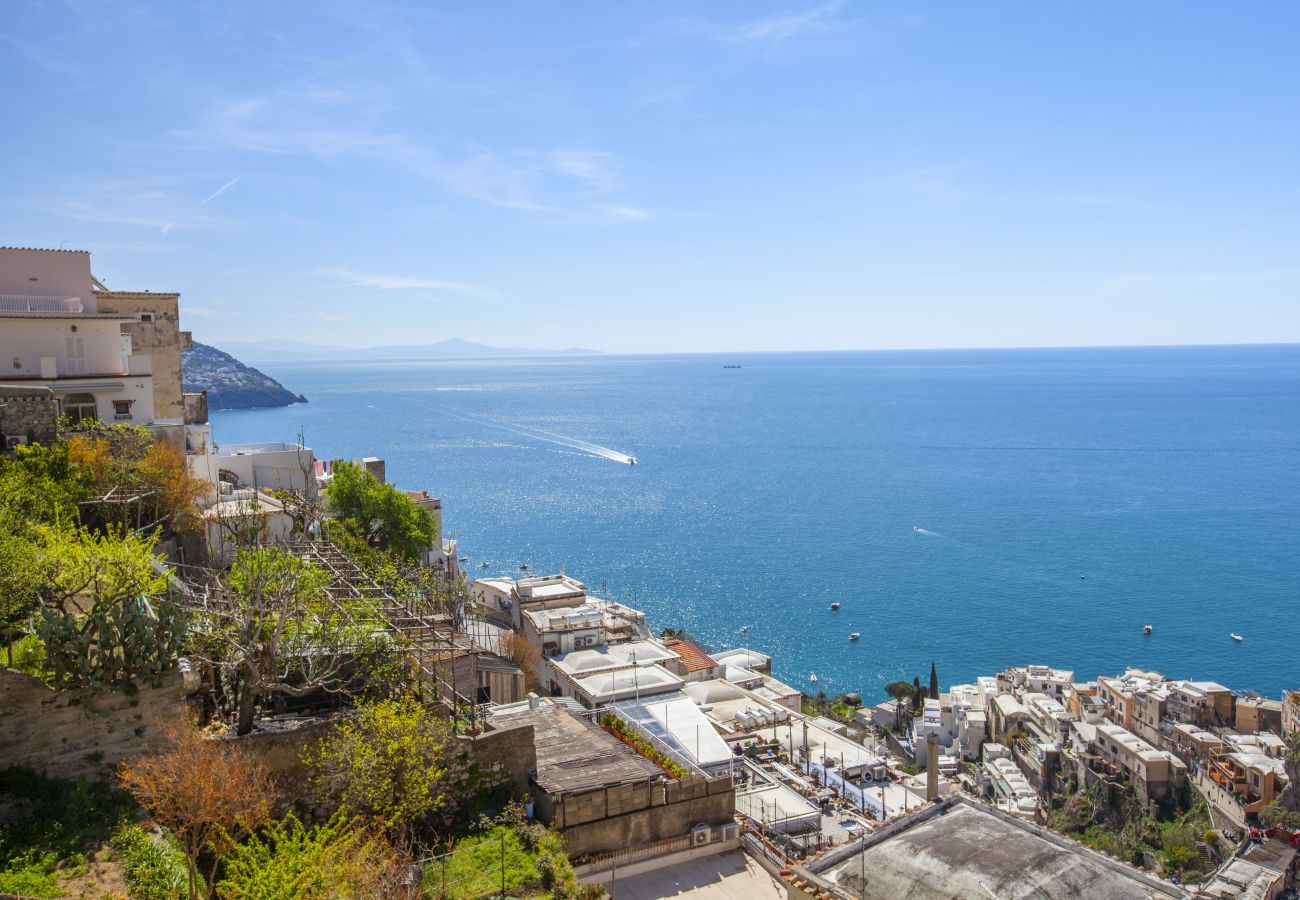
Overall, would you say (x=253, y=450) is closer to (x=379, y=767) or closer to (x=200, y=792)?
(x=379, y=767)

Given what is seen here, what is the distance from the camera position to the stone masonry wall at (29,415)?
2098cm

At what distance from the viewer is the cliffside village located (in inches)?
521

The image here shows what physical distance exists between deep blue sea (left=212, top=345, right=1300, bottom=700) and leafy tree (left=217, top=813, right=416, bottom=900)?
40.1 m

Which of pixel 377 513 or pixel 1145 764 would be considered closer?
pixel 377 513

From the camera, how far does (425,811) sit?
513 inches

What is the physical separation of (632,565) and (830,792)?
43.3 meters

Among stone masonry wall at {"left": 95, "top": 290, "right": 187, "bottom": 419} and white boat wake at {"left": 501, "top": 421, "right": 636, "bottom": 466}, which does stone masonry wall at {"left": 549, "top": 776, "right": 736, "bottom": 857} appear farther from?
white boat wake at {"left": 501, "top": 421, "right": 636, "bottom": 466}

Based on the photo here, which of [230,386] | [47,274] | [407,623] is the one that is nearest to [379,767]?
[407,623]

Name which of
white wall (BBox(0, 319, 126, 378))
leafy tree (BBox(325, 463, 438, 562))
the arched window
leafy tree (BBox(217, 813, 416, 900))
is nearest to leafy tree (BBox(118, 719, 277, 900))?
leafy tree (BBox(217, 813, 416, 900))

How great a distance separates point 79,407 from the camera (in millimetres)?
25844

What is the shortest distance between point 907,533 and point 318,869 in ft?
243

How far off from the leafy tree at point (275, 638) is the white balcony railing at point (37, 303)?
16002 mm

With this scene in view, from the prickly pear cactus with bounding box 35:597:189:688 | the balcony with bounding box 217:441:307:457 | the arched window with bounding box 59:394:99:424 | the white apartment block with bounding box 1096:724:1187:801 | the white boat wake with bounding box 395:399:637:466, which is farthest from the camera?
the white boat wake with bounding box 395:399:637:466

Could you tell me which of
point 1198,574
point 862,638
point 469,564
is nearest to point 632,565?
point 469,564
